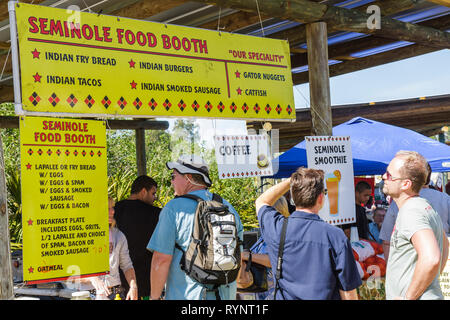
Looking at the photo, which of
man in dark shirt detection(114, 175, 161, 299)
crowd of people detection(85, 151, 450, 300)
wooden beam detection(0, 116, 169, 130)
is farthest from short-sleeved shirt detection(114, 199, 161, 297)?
wooden beam detection(0, 116, 169, 130)

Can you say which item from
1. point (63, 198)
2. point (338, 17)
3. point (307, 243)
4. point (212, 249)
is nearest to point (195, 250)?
point (212, 249)

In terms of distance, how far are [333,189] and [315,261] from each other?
2.26m

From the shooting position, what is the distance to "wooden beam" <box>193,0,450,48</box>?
4.96m

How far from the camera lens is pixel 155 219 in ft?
16.5

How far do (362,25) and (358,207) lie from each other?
6.61 feet

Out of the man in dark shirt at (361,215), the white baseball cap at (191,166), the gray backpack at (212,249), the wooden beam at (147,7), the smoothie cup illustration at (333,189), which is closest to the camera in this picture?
the gray backpack at (212,249)

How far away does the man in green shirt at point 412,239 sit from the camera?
2.89 meters

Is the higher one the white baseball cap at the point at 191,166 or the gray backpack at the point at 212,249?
the white baseball cap at the point at 191,166

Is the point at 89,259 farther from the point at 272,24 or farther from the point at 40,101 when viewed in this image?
the point at 272,24

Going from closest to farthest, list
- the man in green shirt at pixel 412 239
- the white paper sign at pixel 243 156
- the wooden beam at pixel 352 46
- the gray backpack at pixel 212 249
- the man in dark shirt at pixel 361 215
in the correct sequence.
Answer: the man in green shirt at pixel 412 239 < the gray backpack at pixel 212 249 < the white paper sign at pixel 243 156 < the man in dark shirt at pixel 361 215 < the wooden beam at pixel 352 46

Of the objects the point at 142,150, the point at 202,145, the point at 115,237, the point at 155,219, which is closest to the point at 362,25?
the point at 155,219

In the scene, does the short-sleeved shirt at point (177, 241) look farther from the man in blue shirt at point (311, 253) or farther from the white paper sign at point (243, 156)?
the white paper sign at point (243, 156)

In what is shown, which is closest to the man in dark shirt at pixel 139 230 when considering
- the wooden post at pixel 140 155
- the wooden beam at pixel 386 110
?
the wooden post at pixel 140 155

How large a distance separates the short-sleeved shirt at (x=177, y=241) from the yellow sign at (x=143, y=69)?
0.88 metres
